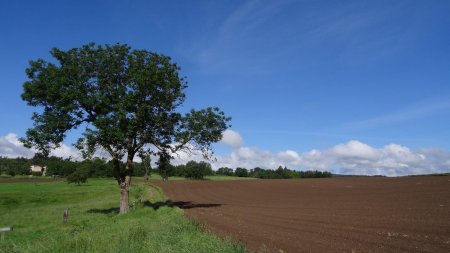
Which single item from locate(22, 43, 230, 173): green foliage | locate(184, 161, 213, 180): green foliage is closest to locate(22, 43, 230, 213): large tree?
locate(22, 43, 230, 173): green foliage

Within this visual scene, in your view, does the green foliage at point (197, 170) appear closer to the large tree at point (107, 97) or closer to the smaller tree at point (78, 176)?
the smaller tree at point (78, 176)

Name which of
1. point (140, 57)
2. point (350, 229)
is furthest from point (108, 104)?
point (350, 229)

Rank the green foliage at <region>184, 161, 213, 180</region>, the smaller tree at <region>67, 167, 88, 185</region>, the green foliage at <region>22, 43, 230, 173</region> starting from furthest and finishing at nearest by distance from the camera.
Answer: the green foliage at <region>184, 161, 213, 180</region>, the smaller tree at <region>67, 167, 88, 185</region>, the green foliage at <region>22, 43, 230, 173</region>

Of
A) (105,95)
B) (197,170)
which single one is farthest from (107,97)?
(197,170)

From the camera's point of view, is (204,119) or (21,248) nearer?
(21,248)

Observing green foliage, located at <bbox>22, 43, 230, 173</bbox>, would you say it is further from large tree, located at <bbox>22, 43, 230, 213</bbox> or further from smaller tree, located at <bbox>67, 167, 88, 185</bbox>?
smaller tree, located at <bbox>67, 167, 88, 185</bbox>

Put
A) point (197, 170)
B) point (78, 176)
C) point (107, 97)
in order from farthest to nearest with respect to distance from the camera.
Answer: point (197, 170) → point (78, 176) → point (107, 97)

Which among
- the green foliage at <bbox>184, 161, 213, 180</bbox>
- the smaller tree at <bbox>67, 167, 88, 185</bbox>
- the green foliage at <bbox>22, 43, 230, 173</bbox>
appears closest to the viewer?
the green foliage at <bbox>22, 43, 230, 173</bbox>

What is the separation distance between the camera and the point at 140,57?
3681 centimetres

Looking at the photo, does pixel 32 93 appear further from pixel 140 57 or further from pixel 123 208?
pixel 123 208

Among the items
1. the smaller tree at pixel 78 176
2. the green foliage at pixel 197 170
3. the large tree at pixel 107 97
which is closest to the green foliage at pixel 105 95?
the large tree at pixel 107 97

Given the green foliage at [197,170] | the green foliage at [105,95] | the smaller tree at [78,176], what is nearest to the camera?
the green foliage at [105,95]

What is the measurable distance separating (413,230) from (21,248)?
673 inches

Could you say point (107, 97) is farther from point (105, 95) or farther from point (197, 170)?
point (197, 170)
